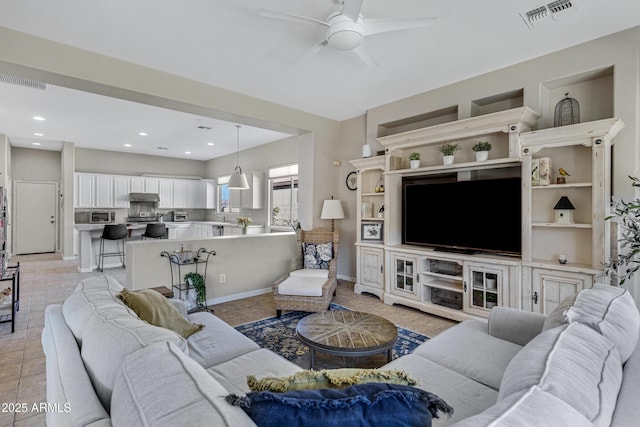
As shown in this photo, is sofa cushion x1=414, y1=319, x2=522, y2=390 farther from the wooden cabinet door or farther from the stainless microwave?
the stainless microwave

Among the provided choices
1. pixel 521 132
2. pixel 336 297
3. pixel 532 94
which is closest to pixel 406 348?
pixel 336 297

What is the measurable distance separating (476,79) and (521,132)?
92 centimetres

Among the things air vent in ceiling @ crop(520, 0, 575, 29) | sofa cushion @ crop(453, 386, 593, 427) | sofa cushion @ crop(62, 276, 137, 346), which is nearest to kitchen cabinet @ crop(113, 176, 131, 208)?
sofa cushion @ crop(62, 276, 137, 346)

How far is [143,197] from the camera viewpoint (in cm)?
829

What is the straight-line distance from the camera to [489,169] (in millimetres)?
3619

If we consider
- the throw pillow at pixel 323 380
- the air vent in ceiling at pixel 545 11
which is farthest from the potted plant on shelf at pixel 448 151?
the throw pillow at pixel 323 380

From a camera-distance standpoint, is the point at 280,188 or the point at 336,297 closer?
the point at 336,297

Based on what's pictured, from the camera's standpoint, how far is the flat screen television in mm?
3297

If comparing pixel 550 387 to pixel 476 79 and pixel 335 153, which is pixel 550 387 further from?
pixel 335 153

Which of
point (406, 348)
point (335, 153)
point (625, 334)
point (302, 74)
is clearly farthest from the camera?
point (335, 153)

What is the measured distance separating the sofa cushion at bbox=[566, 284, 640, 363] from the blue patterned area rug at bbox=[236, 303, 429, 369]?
Result: 1450 mm

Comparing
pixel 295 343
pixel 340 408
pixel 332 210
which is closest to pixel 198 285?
pixel 295 343

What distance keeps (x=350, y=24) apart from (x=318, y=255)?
9.34ft

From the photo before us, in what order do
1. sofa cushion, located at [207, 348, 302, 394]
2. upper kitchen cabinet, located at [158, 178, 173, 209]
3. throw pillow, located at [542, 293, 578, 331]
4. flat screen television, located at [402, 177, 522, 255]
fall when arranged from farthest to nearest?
upper kitchen cabinet, located at [158, 178, 173, 209] → flat screen television, located at [402, 177, 522, 255] → sofa cushion, located at [207, 348, 302, 394] → throw pillow, located at [542, 293, 578, 331]
